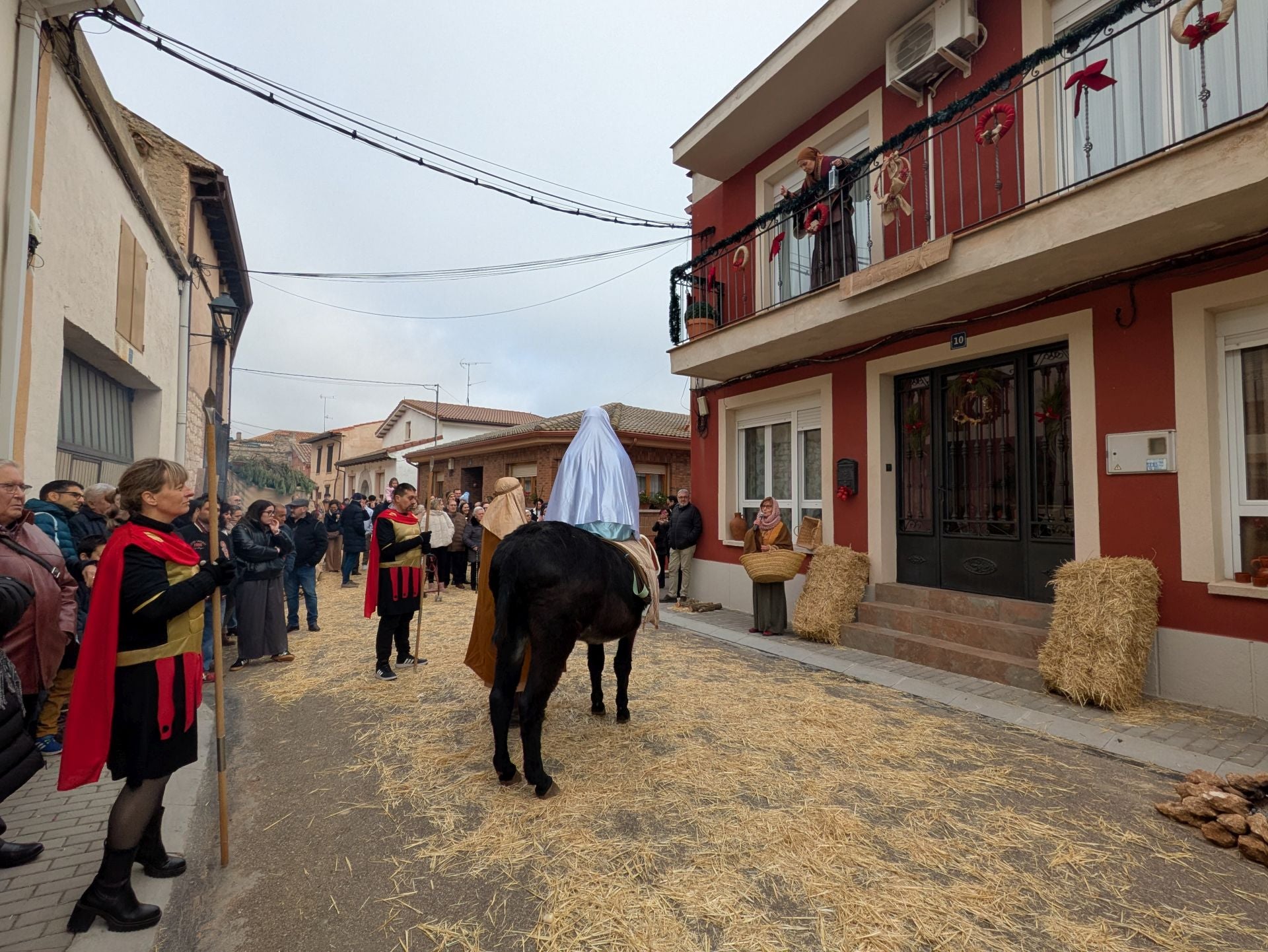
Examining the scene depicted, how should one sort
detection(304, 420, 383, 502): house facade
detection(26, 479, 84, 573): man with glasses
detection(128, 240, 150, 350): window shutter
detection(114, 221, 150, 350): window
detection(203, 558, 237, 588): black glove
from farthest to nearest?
1. detection(304, 420, 383, 502): house facade
2. detection(128, 240, 150, 350): window shutter
3. detection(114, 221, 150, 350): window
4. detection(26, 479, 84, 573): man with glasses
5. detection(203, 558, 237, 588): black glove

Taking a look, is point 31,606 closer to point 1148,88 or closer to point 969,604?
point 969,604

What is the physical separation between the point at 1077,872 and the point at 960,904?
2.20ft

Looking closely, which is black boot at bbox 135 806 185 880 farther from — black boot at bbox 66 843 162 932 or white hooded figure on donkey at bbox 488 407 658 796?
white hooded figure on donkey at bbox 488 407 658 796

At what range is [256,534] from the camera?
5855mm

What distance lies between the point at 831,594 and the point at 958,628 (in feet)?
4.62

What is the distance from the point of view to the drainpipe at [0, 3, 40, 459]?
4598 millimetres

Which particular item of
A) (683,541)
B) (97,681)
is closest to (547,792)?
(97,681)

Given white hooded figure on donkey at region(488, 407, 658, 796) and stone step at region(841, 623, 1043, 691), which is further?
stone step at region(841, 623, 1043, 691)

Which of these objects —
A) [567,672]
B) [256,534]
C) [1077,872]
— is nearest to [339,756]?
[567,672]

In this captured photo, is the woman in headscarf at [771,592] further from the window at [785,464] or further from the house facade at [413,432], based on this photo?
the house facade at [413,432]

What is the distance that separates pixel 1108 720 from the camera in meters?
4.32

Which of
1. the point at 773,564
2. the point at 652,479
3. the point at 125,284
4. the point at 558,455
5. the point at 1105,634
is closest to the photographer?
the point at 1105,634

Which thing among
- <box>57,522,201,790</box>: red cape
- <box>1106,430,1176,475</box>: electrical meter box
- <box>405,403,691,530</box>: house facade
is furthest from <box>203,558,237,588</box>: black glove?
<box>405,403,691,530</box>: house facade

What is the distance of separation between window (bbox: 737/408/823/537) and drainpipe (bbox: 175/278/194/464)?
31.3ft
